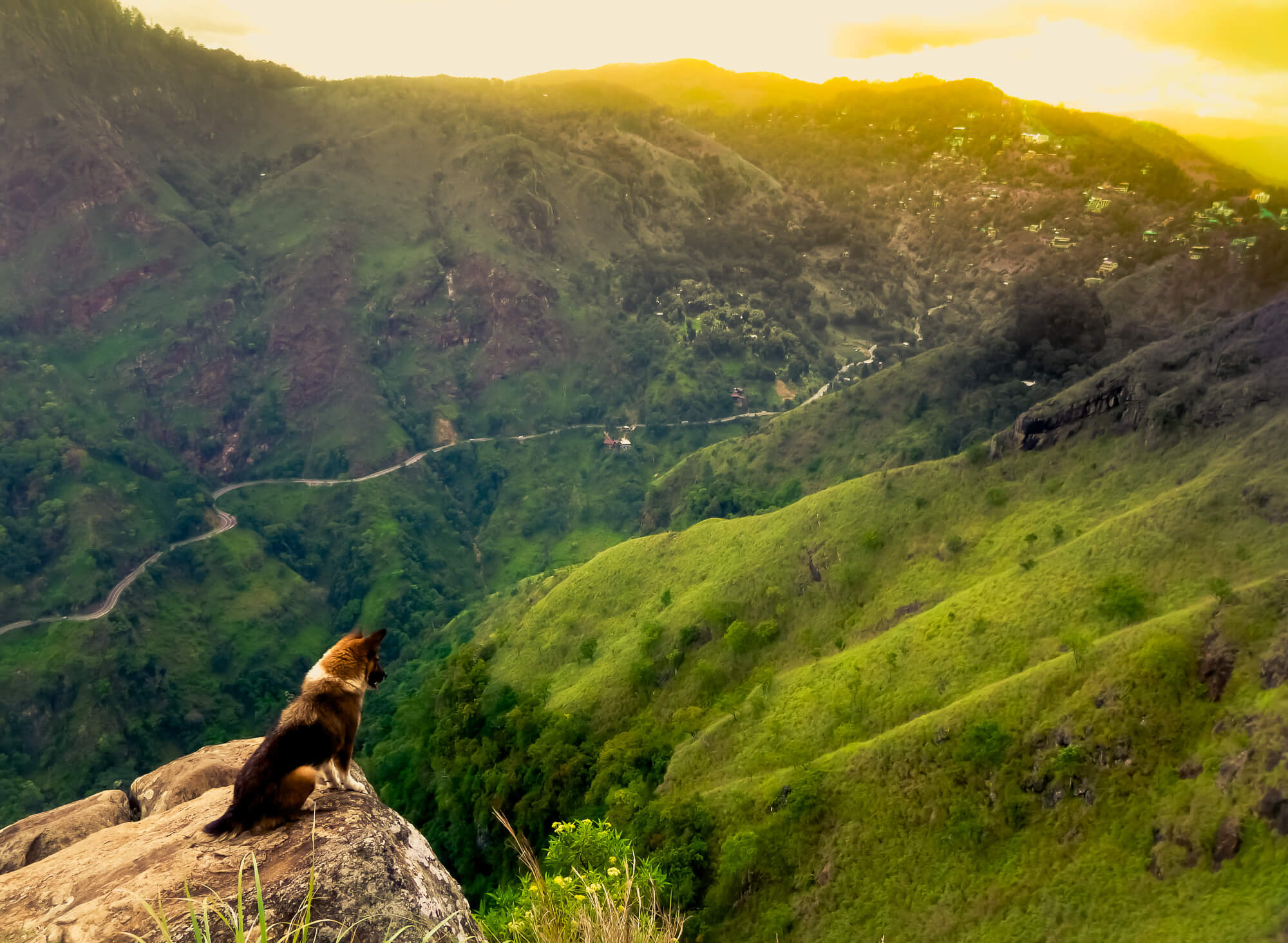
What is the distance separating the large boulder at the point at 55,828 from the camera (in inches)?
567

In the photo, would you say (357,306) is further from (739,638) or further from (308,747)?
(308,747)

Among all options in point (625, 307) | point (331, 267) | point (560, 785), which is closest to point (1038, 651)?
point (560, 785)

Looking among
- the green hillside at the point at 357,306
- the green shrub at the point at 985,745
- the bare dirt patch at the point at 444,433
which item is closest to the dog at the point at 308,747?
the green shrub at the point at 985,745

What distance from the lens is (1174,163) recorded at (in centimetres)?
17725

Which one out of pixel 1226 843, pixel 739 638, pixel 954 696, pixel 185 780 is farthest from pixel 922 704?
pixel 185 780

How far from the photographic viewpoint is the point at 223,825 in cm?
1049

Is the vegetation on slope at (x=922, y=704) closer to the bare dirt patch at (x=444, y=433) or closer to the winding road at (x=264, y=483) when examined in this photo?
the winding road at (x=264, y=483)

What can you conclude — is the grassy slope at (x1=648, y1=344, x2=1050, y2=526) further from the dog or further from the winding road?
the dog

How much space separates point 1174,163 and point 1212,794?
194 meters

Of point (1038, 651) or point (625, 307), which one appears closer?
point (1038, 651)

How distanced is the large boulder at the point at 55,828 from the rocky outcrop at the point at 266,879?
346cm

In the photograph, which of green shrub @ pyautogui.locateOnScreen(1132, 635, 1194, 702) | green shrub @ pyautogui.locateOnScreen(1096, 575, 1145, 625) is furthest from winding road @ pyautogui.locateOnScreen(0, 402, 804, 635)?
green shrub @ pyautogui.locateOnScreen(1132, 635, 1194, 702)

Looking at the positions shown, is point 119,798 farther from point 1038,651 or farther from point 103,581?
point 103,581

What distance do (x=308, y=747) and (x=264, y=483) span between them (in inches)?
6144
